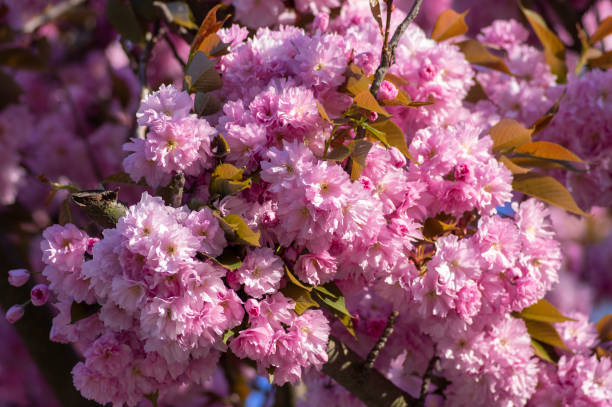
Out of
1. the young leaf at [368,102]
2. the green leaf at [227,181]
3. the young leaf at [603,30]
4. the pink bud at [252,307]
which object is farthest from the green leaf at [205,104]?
the young leaf at [603,30]

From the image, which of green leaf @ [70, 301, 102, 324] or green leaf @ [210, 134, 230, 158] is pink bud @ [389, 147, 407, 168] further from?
green leaf @ [70, 301, 102, 324]

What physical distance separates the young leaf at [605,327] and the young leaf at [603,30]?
763 mm

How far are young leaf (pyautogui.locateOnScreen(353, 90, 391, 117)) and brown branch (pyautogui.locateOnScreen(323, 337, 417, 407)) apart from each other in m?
0.51

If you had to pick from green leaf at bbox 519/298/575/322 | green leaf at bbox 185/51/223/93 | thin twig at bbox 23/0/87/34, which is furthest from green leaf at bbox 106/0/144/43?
green leaf at bbox 519/298/575/322

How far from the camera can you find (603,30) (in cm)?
191

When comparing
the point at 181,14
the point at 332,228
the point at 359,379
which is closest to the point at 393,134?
the point at 332,228

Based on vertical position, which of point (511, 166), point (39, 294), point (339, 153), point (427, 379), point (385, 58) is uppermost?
point (385, 58)

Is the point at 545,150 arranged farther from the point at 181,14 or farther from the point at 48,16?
the point at 48,16

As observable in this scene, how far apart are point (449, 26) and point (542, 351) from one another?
78 centimetres

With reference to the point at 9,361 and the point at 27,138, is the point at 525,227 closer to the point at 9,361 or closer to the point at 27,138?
the point at 27,138

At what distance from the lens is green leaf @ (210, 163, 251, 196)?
46.1 inches

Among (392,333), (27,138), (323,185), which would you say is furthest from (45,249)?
(27,138)

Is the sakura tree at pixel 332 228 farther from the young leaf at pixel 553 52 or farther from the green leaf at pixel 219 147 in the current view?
the young leaf at pixel 553 52

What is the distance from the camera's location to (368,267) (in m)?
1.26
